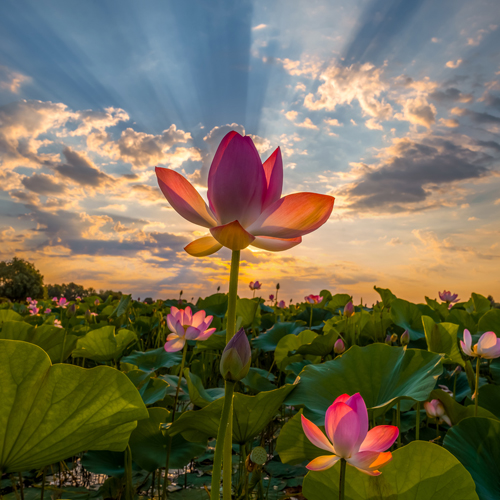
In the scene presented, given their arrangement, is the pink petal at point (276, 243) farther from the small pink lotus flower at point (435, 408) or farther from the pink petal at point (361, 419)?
the small pink lotus flower at point (435, 408)

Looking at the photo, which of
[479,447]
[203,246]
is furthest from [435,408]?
[203,246]

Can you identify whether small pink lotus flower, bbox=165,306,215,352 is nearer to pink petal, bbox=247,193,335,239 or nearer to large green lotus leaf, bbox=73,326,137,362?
large green lotus leaf, bbox=73,326,137,362

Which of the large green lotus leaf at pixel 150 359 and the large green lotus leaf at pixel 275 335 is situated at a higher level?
the large green lotus leaf at pixel 275 335

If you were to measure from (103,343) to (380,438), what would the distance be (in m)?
1.73

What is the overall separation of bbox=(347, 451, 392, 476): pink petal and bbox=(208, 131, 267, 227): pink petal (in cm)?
44

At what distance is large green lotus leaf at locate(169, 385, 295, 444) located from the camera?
98cm

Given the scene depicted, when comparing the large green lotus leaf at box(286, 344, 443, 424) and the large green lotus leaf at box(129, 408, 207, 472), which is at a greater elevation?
Answer: the large green lotus leaf at box(286, 344, 443, 424)

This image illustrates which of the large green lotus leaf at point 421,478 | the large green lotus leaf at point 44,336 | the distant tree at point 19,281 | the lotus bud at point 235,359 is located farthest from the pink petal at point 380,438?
the distant tree at point 19,281

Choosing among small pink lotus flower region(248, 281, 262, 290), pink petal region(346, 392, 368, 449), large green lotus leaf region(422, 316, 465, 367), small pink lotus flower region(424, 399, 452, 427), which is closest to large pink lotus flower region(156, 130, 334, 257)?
pink petal region(346, 392, 368, 449)

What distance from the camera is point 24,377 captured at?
0.78 m

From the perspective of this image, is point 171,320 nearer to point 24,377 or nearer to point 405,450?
point 24,377

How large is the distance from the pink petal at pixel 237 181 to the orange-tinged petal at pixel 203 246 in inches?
4.4

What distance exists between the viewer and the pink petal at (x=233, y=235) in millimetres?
630

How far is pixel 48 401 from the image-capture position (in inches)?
30.6
